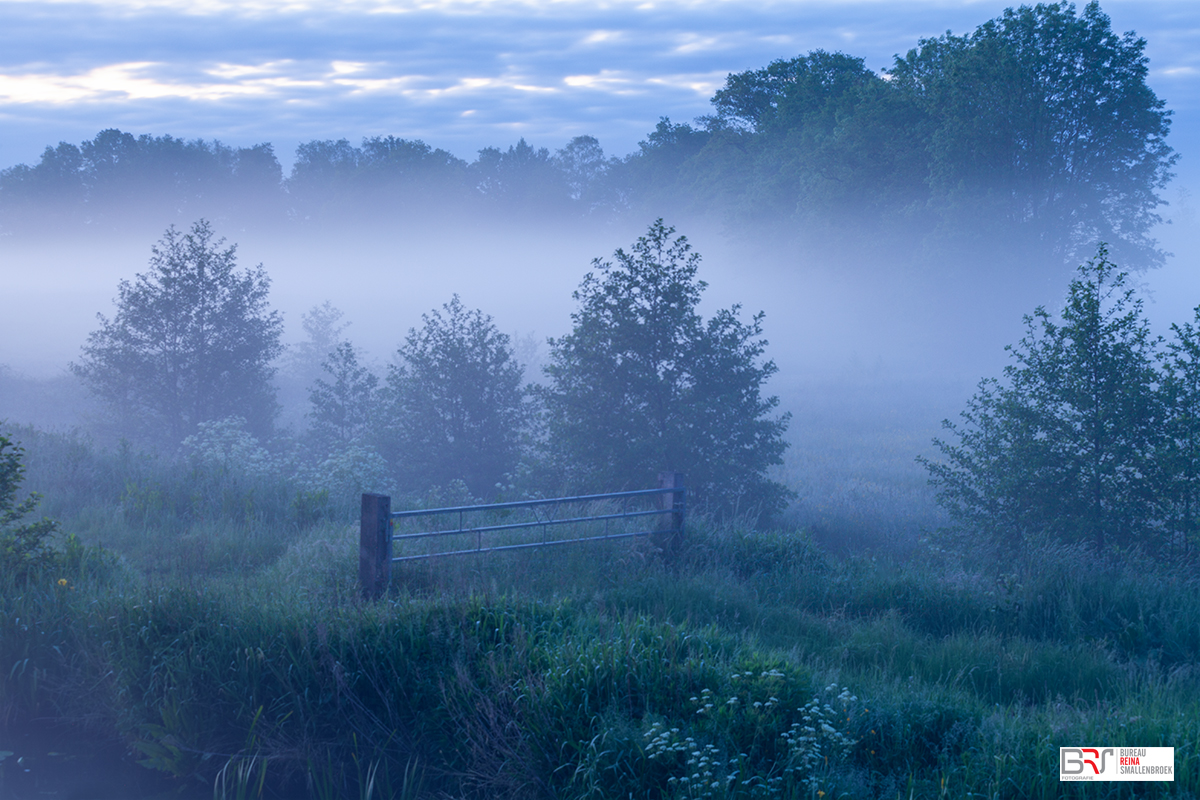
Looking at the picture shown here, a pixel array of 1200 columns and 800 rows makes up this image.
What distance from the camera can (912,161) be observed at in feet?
144

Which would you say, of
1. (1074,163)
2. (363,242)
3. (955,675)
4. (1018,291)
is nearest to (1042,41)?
(1074,163)

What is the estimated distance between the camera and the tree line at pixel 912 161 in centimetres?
3600

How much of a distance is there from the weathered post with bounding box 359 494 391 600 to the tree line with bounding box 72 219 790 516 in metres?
7.33

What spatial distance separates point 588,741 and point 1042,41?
39387 mm

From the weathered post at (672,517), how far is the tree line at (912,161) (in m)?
33.3

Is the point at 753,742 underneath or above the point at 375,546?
underneath

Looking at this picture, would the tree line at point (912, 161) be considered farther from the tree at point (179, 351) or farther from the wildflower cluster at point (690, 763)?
the wildflower cluster at point (690, 763)

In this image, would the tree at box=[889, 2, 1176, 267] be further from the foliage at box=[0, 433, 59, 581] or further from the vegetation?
the foliage at box=[0, 433, 59, 581]

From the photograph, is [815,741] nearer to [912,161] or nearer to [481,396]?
[481,396]

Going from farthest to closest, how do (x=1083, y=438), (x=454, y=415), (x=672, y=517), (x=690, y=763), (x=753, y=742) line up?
(x=454, y=415)
(x=1083, y=438)
(x=672, y=517)
(x=753, y=742)
(x=690, y=763)

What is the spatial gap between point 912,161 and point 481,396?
32.9 metres

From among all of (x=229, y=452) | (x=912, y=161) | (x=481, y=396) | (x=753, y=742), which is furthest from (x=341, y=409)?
(x=912, y=161)

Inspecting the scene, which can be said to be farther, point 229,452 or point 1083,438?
point 229,452

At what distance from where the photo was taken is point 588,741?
5.33m
